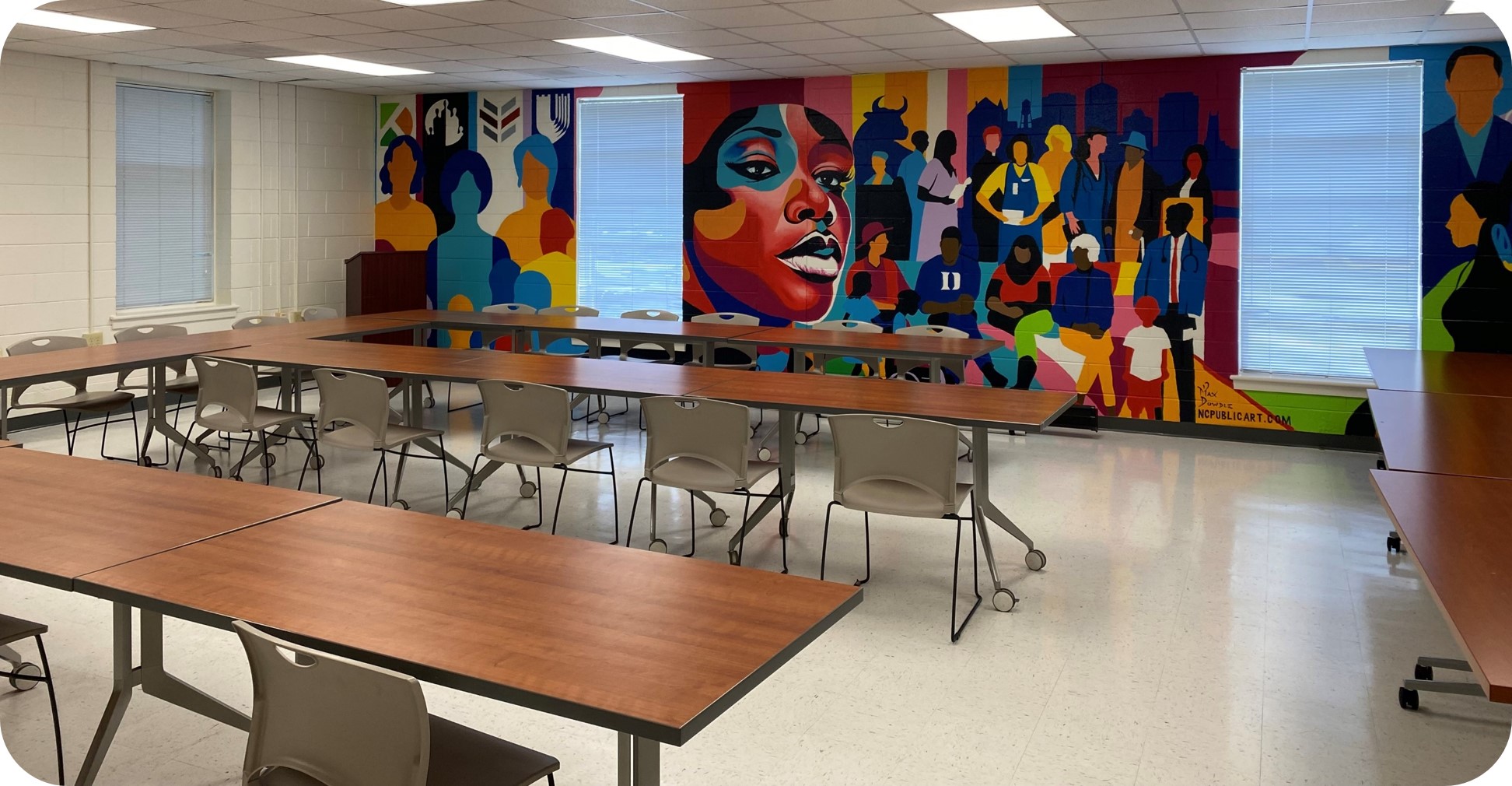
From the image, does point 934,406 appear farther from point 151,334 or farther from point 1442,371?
point 151,334

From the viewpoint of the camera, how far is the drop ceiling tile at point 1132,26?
20.0ft

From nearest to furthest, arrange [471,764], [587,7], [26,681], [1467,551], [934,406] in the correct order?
[471,764] < [1467,551] < [26,681] < [934,406] < [587,7]

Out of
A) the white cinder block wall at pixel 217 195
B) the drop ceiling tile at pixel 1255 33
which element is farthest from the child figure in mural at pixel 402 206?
the drop ceiling tile at pixel 1255 33

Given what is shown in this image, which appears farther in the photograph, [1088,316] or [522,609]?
[1088,316]

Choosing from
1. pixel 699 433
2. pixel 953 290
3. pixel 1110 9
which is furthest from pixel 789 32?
pixel 699 433

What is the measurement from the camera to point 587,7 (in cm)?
592

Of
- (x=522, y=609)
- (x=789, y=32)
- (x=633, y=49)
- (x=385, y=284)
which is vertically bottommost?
(x=522, y=609)

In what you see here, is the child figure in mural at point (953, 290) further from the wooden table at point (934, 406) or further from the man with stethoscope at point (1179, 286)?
the wooden table at point (934, 406)

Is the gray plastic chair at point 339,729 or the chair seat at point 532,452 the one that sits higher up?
the chair seat at point 532,452

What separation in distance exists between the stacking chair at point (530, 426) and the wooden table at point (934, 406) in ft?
2.00

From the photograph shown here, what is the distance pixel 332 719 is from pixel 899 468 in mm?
2584

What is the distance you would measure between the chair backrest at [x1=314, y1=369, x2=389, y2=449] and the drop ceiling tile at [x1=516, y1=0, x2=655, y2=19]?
7.09 feet

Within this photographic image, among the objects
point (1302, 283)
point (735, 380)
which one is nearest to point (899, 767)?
point (735, 380)

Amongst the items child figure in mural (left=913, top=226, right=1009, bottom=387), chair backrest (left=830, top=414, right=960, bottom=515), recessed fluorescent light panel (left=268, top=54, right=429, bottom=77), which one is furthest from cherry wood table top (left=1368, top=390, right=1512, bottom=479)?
recessed fluorescent light panel (left=268, top=54, right=429, bottom=77)
